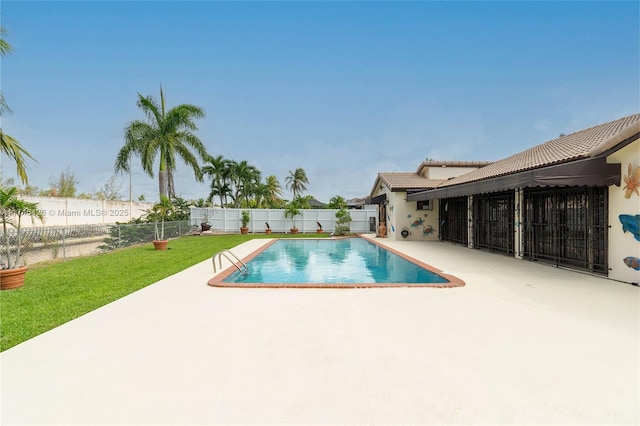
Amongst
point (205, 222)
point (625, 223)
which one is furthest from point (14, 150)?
point (205, 222)

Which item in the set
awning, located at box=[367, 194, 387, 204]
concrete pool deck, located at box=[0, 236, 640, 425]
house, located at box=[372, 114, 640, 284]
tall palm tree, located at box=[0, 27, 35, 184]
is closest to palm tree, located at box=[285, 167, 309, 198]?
awning, located at box=[367, 194, 387, 204]

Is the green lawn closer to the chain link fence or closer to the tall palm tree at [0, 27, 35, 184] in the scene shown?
the chain link fence

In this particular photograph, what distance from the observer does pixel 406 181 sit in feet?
62.2

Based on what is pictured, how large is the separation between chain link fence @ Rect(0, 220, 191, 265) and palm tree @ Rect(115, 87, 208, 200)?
5.86m

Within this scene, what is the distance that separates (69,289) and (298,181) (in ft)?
181

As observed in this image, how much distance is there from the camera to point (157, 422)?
2.47 meters

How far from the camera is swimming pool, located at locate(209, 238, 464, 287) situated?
24.4ft

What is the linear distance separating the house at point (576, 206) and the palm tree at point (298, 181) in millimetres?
48726

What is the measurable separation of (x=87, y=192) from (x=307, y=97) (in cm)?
3290

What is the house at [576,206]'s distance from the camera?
682 cm

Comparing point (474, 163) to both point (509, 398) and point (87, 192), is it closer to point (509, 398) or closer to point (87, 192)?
point (509, 398)

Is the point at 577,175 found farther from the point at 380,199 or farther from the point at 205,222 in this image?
the point at 205,222

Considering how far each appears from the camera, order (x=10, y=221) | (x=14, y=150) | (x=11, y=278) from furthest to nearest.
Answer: (x=14, y=150) → (x=10, y=221) → (x=11, y=278)

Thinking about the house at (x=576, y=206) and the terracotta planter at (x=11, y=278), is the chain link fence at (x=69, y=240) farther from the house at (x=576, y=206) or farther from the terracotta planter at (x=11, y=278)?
the house at (x=576, y=206)
